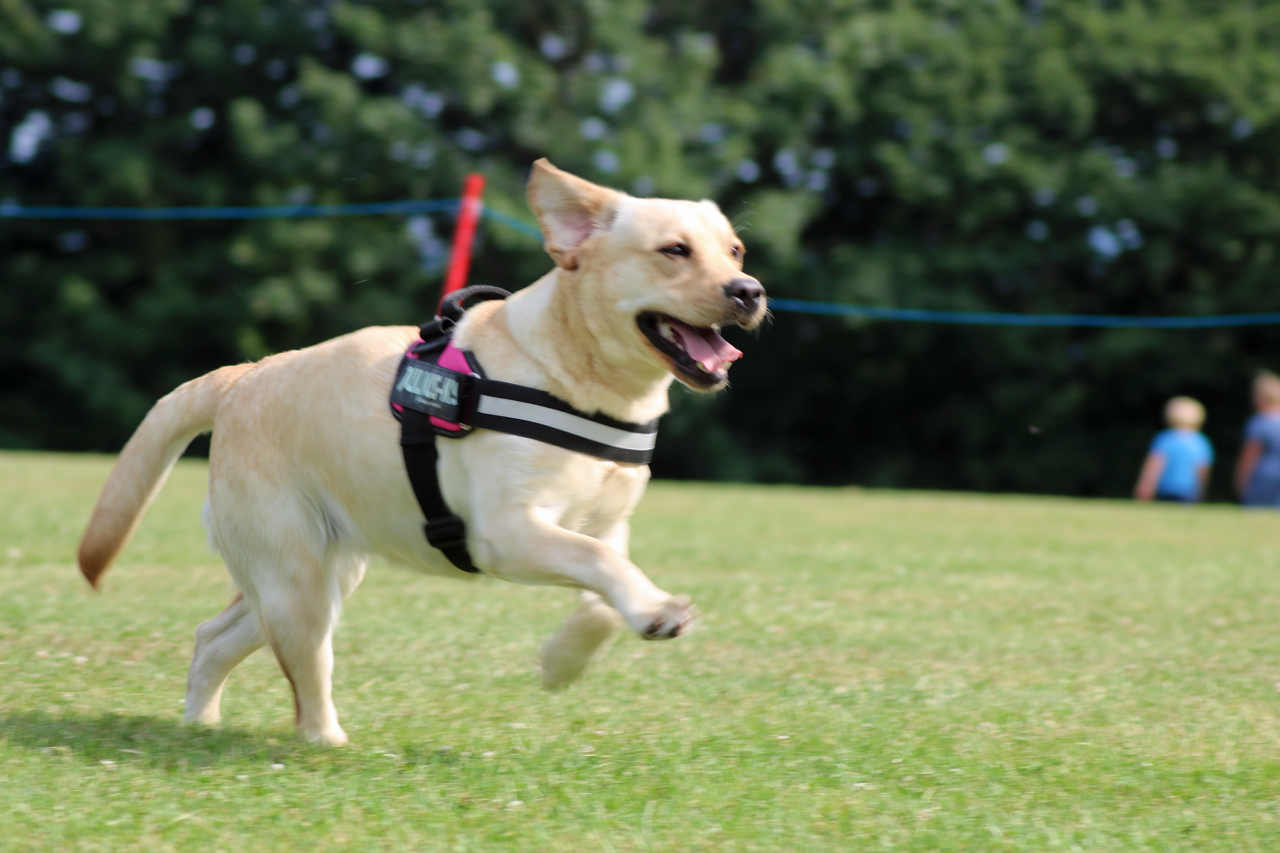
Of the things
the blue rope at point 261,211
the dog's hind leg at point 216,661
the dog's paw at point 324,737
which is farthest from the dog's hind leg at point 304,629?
the blue rope at point 261,211

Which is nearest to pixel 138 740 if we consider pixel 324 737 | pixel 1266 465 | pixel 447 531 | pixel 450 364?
pixel 324 737

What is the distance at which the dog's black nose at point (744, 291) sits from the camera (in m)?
3.66

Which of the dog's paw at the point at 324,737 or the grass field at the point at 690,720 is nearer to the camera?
the grass field at the point at 690,720

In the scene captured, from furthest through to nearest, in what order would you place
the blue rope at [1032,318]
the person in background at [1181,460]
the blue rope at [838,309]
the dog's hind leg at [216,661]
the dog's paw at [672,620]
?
the blue rope at [1032,318] < the blue rope at [838,309] < the person in background at [1181,460] < the dog's hind leg at [216,661] < the dog's paw at [672,620]

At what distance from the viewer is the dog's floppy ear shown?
3.82 metres

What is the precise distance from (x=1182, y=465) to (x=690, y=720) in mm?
13024

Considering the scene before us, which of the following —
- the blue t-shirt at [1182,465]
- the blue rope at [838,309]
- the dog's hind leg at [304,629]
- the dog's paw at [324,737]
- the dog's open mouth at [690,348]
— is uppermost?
the blue rope at [838,309]

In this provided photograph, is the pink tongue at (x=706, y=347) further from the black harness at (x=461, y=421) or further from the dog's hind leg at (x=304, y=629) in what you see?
the dog's hind leg at (x=304, y=629)

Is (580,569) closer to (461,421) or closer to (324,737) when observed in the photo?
(461,421)

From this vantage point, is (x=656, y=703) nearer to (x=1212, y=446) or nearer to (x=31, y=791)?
(x=31, y=791)

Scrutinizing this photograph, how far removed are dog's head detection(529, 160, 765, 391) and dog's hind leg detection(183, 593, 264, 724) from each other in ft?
4.89

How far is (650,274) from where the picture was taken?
373 cm

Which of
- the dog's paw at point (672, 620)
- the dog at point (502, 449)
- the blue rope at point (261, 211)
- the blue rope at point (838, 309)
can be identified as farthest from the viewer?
the blue rope at point (838, 309)

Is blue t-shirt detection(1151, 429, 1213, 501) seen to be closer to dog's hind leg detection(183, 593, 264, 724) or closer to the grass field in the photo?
the grass field
